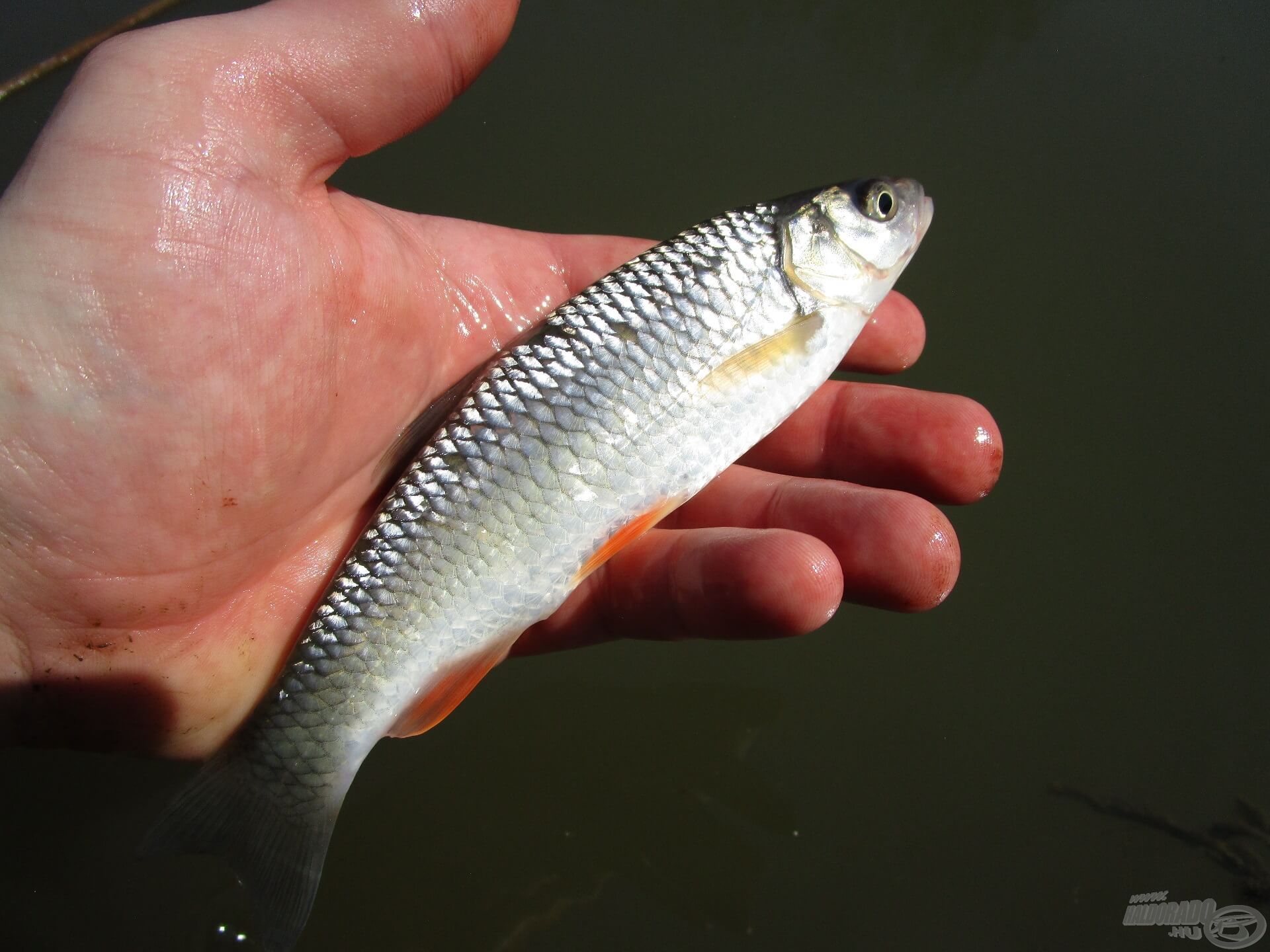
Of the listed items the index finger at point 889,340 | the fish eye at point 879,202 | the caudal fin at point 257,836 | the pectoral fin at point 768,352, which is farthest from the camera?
the index finger at point 889,340

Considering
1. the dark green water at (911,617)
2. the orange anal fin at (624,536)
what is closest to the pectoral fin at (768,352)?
the orange anal fin at (624,536)

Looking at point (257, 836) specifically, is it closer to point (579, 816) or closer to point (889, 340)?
point (579, 816)

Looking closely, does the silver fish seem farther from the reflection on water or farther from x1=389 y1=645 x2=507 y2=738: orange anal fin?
the reflection on water

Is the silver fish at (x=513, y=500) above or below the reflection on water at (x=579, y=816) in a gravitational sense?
above

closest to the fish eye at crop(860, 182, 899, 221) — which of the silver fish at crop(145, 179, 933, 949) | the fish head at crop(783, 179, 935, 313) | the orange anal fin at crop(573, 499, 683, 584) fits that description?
the fish head at crop(783, 179, 935, 313)

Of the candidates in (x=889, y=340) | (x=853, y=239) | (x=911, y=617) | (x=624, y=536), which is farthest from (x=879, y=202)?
(x=911, y=617)

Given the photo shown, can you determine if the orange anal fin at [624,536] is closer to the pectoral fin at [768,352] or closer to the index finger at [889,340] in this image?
the pectoral fin at [768,352]
